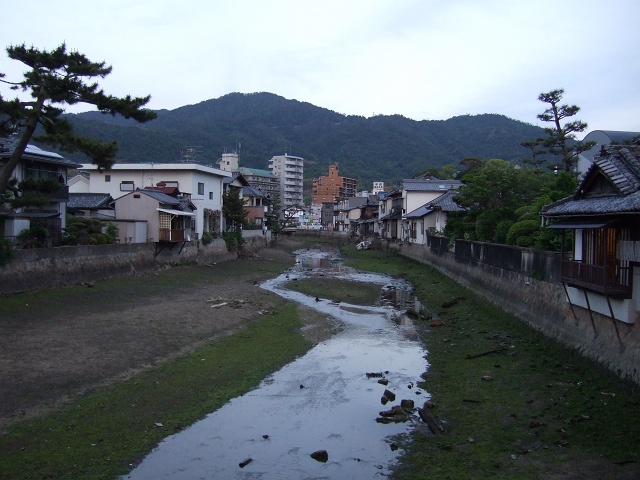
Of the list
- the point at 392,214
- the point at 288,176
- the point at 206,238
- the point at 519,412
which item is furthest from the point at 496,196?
the point at 288,176

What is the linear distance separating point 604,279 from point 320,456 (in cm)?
781

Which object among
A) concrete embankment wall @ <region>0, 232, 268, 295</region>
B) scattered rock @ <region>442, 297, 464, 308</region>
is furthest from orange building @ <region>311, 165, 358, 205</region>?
scattered rock @ <region>442, 297, 464, 308</region>

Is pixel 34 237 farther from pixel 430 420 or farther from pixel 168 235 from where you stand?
pixel 430 420

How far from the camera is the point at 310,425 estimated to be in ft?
39.1

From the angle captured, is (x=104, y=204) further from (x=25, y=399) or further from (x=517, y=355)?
(x=517, y=355)

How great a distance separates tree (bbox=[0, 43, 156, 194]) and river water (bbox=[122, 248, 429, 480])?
10852 millimetres

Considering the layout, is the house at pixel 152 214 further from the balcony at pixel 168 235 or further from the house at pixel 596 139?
the house at pixel 596 139

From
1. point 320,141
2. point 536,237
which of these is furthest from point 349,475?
point 320,141

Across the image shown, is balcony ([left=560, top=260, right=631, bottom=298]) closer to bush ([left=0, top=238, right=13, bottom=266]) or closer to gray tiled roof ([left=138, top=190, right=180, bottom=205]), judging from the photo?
bush ([left=0, top=238, right=13, bottom=266])

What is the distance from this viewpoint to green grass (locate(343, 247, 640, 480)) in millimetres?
9516

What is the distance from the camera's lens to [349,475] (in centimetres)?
951

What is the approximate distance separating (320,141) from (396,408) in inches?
7287

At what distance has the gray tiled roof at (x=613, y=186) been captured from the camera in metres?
11.8

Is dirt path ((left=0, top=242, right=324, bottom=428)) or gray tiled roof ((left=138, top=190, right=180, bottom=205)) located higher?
gray tiled roof ((left=138, top=190, right=180, bottom=205))
